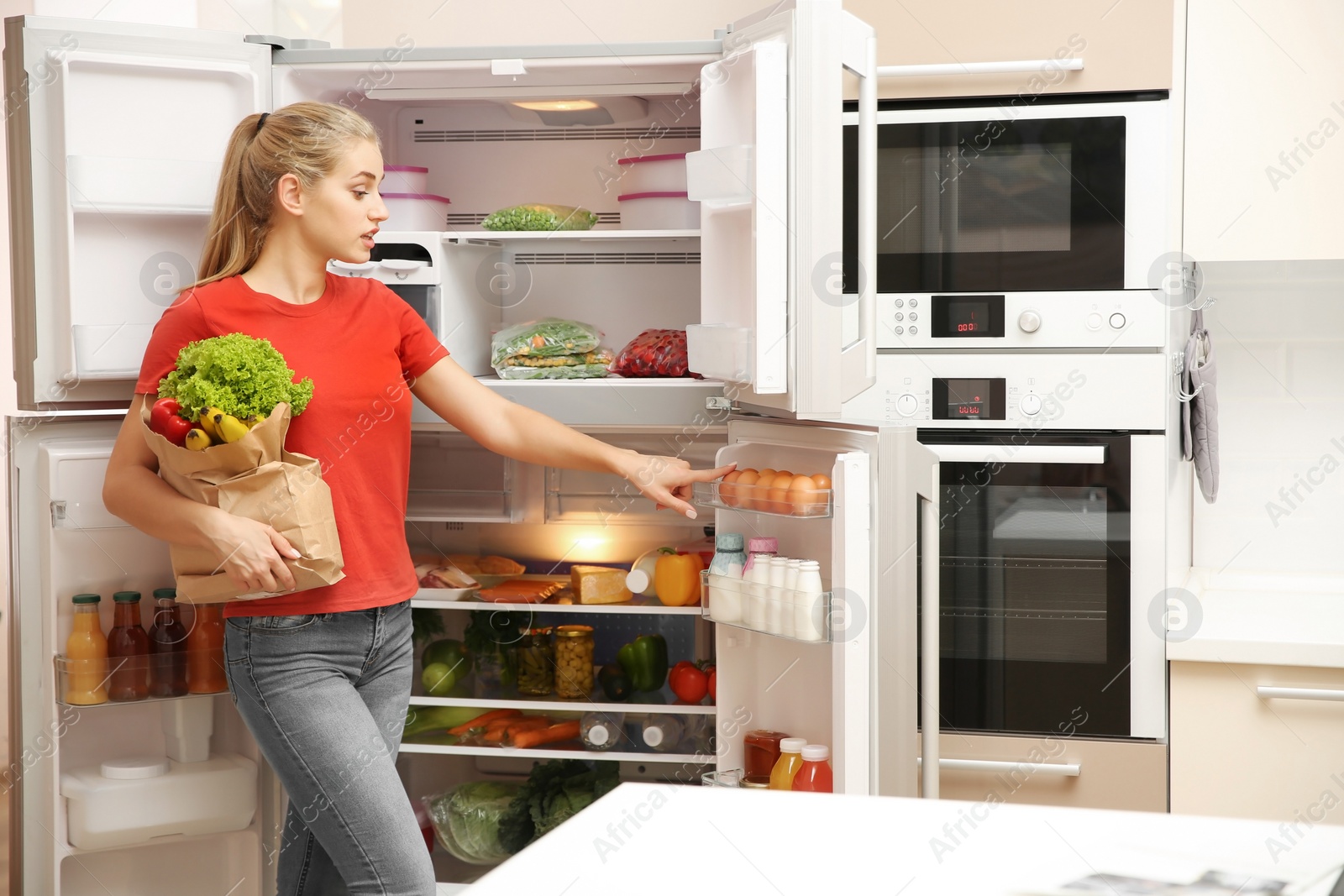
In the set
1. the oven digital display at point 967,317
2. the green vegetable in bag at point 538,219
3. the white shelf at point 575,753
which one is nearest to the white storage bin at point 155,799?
the white shelf at point 575,753

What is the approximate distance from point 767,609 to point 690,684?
64 centimetres

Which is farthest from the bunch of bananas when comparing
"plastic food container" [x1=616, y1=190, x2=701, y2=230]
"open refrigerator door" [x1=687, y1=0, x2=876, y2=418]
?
"plastic food container" [x1=616, y1=190, x2=701, y2=230]

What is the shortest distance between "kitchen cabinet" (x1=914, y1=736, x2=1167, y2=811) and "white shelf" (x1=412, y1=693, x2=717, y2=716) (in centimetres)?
53

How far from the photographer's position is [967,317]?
7.39 feet

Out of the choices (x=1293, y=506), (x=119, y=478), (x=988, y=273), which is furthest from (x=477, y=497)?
(x=1293, y=506)

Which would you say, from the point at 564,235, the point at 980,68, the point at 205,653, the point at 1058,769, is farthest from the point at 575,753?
the point at 980,68

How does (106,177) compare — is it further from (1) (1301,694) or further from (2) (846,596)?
(1) (1301,694)

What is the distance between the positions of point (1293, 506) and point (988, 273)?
1147mm

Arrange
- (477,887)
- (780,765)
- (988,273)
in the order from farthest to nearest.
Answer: (988,273)
(780,765)
(477,887)

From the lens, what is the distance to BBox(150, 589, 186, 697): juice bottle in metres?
2.14

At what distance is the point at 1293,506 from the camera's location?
2762 mm

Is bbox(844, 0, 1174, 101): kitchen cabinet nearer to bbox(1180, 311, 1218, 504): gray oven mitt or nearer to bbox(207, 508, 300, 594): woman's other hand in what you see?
bbox(1180, 311, 1218, 504): gray oven mitt

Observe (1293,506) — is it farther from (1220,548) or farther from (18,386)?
(18,386)

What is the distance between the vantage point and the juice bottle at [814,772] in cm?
185
